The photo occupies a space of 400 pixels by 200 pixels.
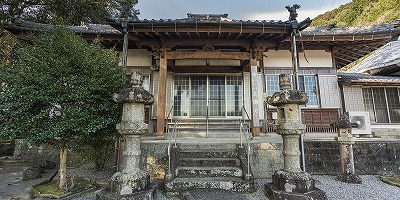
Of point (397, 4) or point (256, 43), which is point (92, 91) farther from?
point (397, 4)

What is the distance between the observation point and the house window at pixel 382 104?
9.28 metres

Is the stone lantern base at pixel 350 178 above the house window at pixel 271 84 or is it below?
below

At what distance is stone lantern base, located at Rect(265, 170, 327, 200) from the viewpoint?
398 centimetres

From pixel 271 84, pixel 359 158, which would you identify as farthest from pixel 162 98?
pixel 359 158

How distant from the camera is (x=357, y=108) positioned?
914 cm

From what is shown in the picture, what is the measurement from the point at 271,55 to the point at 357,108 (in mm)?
4634

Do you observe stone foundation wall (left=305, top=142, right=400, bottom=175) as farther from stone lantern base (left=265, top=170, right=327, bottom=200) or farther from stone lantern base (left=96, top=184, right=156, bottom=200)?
stone lantern base (left=96, top=184, right=156, bottom=200)

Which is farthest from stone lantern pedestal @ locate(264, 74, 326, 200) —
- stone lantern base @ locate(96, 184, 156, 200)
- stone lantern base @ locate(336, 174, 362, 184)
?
stone lantern base @ locate(96, 184, 156, 200)

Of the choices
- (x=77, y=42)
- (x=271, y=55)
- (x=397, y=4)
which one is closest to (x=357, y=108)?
(x=271, y=55)

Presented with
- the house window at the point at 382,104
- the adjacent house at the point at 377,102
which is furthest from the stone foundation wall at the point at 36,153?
the house window at the point at 382,104

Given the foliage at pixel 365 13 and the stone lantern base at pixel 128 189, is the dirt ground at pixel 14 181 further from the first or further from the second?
the foliage at pixel 365 13

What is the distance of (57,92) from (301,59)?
963cm

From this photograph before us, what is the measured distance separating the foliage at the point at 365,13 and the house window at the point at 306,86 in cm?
1704

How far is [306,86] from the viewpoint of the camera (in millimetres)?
9273
